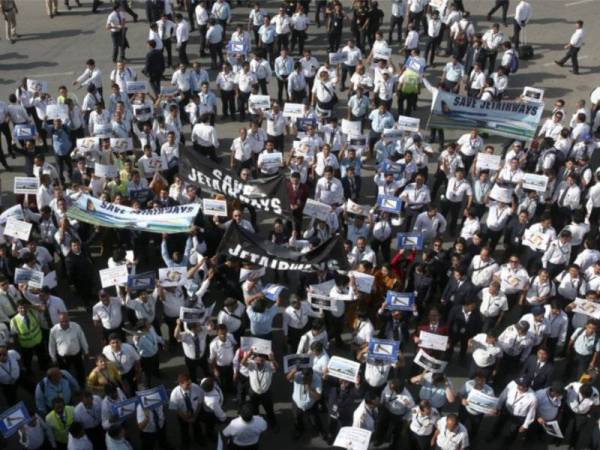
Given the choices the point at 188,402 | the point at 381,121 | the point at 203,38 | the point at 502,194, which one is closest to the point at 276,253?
the point at 188,402

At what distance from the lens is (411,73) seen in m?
22.1

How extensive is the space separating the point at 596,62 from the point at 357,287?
1497 centimetres

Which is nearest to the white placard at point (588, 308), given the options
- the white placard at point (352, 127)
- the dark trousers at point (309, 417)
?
the dark trousers at point (309, 417)

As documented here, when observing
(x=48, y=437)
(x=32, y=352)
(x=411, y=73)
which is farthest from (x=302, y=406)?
(x=411, y=73)

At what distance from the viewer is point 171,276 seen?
14.6m

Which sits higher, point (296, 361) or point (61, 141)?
point (61, 141)

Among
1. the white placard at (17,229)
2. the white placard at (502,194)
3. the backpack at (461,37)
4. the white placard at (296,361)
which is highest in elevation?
the backpack at (461,37)

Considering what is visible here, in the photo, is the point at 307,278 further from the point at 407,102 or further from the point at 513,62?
→ the point at 513,62

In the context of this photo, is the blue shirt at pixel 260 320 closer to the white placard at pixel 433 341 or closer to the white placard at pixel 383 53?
the white placard at pixel 433 341

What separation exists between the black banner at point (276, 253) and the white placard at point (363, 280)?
→ 0.21m

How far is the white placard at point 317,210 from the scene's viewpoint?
16609mm

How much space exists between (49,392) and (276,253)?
4.46 m

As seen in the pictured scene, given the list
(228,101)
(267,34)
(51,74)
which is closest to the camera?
(228,101)

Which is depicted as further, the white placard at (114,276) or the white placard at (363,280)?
the white placard at (363,280)
